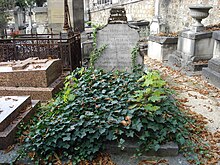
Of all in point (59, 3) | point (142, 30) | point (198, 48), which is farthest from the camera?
point (142, 30)

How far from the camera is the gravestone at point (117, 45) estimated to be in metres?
5.77

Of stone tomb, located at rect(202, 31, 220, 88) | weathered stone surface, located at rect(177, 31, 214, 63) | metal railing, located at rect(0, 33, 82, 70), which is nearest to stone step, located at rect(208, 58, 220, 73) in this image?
stone tomb, located at rect(202, 31, 220, 88)

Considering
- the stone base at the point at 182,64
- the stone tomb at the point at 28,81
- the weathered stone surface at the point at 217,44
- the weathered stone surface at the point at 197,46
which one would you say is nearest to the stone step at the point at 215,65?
the weathered stone surface at the point at 217,44

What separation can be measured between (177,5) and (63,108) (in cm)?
1072

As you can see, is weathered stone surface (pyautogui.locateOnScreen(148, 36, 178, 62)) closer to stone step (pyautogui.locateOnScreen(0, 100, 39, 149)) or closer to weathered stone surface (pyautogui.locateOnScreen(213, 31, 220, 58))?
weathered stone surface (pyautogui.locateOnScreen(213, 31, 220, 58))

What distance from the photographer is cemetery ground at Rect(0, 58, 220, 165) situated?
3059 mm

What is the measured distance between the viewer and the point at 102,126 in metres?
3.12

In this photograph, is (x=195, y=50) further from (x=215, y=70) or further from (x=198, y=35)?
(x=215, y=70)

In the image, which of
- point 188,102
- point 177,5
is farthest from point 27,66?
point 177,5

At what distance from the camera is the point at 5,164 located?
300cm

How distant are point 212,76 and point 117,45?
8.06 ft

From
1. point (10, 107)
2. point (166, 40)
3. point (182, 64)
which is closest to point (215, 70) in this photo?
point (182, 64)

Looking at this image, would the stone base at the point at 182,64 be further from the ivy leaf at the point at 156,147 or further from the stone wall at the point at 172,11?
the ivy leaf at the point at 156,147

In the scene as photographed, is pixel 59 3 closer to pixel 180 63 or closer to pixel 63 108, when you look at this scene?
pixel 180 63
